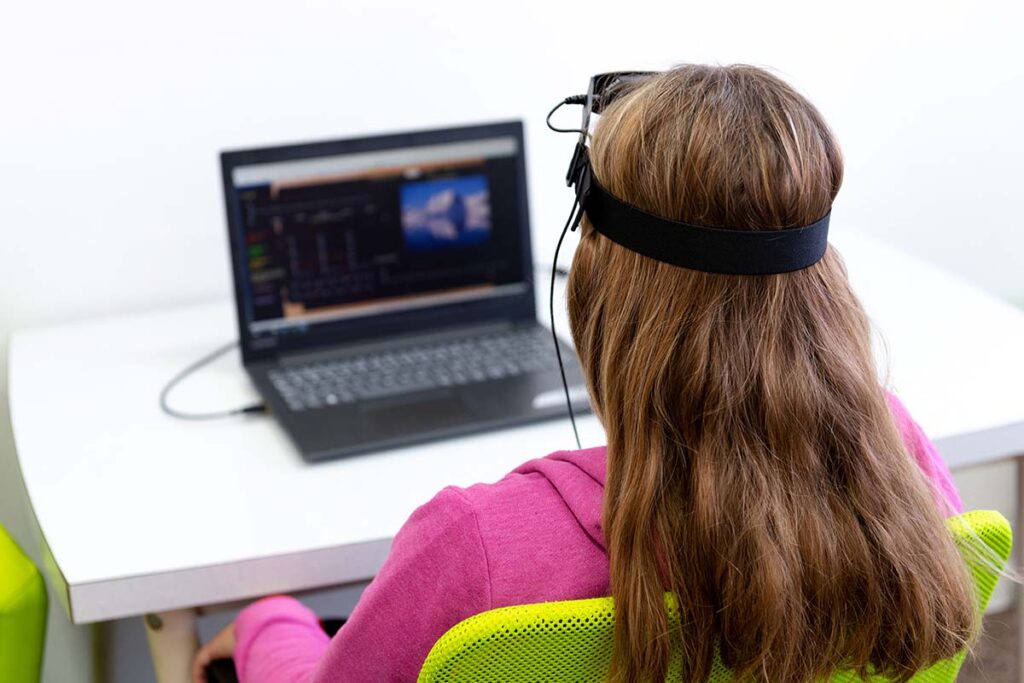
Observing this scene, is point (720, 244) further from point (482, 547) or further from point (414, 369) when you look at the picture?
point (414, 369)

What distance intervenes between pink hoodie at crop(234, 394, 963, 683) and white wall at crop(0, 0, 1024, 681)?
75 centimetres

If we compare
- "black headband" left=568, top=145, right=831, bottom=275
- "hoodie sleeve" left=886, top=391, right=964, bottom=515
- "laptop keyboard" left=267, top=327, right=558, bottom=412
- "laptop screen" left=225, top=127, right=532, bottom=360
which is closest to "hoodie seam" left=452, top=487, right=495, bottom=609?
"black headband" left=568, top=145, right=831, bottom=275

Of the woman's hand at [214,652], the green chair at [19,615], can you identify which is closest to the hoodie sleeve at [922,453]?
the woman's hand at [214,652]

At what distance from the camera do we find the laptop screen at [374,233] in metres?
1.43

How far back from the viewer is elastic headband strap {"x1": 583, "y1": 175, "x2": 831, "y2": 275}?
0.74 m

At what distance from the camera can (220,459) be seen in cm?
127

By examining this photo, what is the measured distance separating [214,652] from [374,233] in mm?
524

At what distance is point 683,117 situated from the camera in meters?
0.74

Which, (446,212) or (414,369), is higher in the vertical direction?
(446,212)

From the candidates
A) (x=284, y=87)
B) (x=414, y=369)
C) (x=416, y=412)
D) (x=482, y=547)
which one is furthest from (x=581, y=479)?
(x=284, y=87)

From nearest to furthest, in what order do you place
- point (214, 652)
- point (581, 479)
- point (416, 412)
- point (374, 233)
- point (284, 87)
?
1. point (581, 479)
2. point (214, 652)
3. point (416, 412)
4. point (374, 233)
5. point (284, 87)

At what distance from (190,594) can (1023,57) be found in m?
1.55

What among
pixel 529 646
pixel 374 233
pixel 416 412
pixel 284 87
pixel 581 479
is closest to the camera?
pixel 529 646

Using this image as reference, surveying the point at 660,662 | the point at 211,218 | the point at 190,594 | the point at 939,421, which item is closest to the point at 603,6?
the point at 211,218
